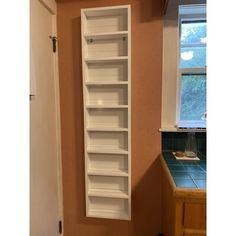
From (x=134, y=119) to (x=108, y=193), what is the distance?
69 centimetres

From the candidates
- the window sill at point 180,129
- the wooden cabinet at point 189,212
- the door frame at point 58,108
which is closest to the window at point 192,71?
the window sill at point 180,129

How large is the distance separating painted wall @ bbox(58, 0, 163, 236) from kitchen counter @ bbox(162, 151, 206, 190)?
0.26 meters

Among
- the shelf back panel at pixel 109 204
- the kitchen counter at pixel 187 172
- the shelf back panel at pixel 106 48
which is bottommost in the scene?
the shelf back panel at pixel 109 204

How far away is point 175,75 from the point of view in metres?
1.77

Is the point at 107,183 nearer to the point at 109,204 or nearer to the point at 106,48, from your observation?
the point at 109,204

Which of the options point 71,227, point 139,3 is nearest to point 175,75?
point 139,3

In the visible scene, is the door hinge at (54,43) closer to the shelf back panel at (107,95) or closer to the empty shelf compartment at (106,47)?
the empty shelf compartment at (106,47)

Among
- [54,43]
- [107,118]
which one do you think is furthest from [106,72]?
[54,43]

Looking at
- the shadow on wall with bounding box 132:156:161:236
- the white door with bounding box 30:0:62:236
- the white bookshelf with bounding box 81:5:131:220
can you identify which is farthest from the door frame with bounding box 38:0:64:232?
the shadow on wall with bounding box 132:156:161:236

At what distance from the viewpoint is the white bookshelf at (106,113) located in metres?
1.74

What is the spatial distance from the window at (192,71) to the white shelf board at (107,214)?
3.04 ft

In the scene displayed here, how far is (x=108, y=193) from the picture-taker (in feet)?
5.90
